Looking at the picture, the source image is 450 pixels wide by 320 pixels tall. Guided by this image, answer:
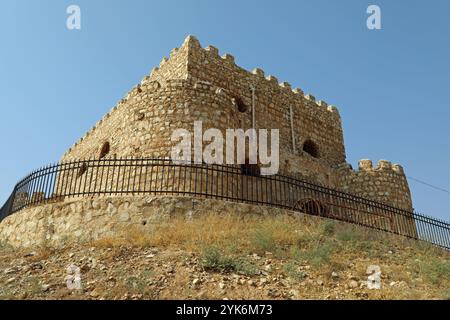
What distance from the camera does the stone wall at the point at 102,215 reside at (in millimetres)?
9625

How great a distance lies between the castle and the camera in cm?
1002

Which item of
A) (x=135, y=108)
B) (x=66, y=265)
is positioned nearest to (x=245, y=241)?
(x=66, y=265)

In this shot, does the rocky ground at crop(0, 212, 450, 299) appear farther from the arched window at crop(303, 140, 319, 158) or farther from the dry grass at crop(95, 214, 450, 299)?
the arched window at crop(303, 140, 319, 158)

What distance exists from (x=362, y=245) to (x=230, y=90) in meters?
8.68

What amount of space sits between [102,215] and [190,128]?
353 centimetres

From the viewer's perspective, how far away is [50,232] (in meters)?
10.1

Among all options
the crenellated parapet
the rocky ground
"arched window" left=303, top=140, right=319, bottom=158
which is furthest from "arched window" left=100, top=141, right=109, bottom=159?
the crenellated parapet

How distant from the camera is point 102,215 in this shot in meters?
9.86

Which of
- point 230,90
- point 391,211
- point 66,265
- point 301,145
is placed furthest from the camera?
point 301,145

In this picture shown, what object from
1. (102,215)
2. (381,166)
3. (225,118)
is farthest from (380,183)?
(102,215)

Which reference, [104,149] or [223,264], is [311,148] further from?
[223,264]

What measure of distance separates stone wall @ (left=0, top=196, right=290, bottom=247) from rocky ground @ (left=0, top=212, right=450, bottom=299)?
69cm

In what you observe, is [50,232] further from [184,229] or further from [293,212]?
[293,212]

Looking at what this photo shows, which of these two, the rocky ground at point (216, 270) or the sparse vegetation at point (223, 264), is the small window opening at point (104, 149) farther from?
the sparse vegetation at point (223, 264)
